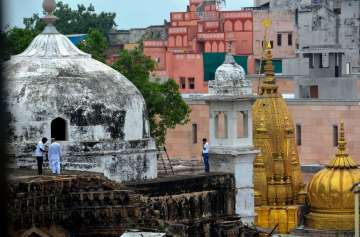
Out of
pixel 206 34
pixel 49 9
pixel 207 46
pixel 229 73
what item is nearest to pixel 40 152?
pixel 49 9

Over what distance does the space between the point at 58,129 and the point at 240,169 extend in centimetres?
510

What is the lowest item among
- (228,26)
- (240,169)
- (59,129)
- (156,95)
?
(240,169)

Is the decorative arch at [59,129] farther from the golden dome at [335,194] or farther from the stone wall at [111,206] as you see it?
the golden dome at [335,194]

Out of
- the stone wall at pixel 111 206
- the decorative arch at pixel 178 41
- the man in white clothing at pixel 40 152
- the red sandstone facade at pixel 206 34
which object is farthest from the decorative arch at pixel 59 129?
the decorative arch at pixel 178 41

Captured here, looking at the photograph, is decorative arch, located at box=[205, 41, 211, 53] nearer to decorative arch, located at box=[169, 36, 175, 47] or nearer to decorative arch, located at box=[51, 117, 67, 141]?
decorative arch, located at box=[169, 36, 175, 47]

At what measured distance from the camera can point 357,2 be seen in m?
64.3

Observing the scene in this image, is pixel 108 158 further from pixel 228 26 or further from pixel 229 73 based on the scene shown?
pixel 228 26

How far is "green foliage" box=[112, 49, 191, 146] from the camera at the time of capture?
38.1m

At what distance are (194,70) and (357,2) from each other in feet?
31.6

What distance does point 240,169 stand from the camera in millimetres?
27203

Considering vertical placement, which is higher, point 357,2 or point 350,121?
point 357,2

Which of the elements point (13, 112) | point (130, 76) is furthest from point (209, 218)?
point (130, 76)

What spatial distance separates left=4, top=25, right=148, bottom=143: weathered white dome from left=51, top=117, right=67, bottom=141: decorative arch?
0.07m

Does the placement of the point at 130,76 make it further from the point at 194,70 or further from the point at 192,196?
the point at 194,70
